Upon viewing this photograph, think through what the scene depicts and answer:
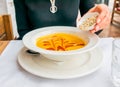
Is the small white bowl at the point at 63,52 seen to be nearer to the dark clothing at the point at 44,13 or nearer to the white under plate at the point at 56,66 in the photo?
the white under plate at the point at 56,66

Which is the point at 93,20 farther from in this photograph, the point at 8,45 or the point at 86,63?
the point at 8,45

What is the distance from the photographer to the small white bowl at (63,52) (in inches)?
19.6

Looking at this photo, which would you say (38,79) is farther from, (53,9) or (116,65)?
(53,9)

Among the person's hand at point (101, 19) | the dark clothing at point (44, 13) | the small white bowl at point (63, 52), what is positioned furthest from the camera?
the dark clothing at point (44, 13)

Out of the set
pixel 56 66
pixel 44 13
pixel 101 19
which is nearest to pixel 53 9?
pixel 44 13

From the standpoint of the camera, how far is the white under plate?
19.8 inches

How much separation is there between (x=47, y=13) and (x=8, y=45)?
1.06ft

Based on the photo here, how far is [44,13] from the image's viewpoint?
980mm

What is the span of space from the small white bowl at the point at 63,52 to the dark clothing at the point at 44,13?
283 mm

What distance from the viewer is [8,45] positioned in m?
0.74

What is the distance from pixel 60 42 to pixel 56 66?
89 millimetres

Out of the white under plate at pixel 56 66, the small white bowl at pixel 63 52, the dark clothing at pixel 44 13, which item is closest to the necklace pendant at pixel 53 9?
the dark clothing at pixel 44 13

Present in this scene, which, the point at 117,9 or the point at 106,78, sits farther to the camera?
the point at 117,9

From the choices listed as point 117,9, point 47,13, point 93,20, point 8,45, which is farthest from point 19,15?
point 117,9
